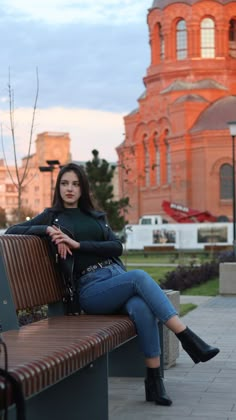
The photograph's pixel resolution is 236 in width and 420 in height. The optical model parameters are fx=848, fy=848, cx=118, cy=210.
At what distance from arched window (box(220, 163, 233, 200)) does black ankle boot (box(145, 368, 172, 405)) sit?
57535 millimetres

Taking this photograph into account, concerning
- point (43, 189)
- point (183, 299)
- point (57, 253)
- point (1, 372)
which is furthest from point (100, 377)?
point (43, 189)

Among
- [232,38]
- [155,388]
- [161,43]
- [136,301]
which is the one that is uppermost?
[232,38]

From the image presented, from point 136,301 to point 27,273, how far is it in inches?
31.3

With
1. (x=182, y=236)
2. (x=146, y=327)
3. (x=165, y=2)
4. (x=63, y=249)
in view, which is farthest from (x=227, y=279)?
(x=165, y=2)

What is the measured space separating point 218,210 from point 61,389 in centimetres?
5826

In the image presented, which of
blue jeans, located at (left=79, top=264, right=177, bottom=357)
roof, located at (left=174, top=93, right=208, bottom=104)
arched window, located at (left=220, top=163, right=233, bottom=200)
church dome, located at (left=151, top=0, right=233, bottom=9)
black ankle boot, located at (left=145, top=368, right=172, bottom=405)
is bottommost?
black ankle boot, located at (left=145, top=368, right=172, bottom=405)

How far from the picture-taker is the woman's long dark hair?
21.1ft

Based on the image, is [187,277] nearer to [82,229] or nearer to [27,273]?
[82,229]

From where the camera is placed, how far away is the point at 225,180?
63969 mm

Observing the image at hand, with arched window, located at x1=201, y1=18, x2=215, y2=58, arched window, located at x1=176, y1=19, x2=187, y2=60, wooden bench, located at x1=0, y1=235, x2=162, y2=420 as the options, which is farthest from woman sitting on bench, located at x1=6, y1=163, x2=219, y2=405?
arched window, located at x1=176, y1=19, x2=187, y2=60

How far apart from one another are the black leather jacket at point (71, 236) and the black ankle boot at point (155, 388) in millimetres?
855

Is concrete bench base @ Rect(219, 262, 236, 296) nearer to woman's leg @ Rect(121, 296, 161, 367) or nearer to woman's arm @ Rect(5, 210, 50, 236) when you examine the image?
woman's arm @ Rect(5, 210, 50, 236)

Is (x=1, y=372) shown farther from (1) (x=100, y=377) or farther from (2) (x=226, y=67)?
(2) (x=226, y=67)

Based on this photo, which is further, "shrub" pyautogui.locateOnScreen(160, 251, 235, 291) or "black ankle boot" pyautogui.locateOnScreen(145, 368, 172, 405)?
"shrub" pyautogui.locateOnScreen(160, 251, 235, 291)
